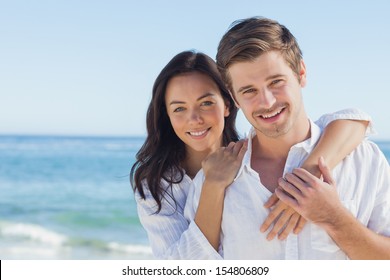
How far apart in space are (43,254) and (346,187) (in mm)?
7893

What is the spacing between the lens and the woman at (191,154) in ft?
8.42

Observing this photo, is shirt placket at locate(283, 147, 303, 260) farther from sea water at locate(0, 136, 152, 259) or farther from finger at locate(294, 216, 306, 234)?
sea water at locate(0, 136, 152, 259)

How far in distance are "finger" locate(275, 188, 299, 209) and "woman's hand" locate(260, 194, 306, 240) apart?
0.04m

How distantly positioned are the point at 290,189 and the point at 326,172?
7.2 inches

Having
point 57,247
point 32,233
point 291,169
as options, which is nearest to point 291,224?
point 291,169

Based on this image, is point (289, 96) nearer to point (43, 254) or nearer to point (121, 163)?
point (43, 254)

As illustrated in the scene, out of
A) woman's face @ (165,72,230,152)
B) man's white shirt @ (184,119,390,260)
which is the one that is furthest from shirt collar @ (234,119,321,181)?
woman's face @ (165,72,230,152)

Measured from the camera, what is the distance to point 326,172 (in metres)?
2.40

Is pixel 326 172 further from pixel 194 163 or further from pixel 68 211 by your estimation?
pixel 68 211

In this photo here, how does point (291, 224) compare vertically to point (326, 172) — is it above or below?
below

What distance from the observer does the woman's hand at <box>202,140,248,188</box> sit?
102 inches

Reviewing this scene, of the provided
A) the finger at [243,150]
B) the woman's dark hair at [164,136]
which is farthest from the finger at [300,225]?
the woman's dark hair at [164,136]

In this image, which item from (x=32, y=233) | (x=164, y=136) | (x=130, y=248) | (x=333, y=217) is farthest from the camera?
(x=32, y=233)

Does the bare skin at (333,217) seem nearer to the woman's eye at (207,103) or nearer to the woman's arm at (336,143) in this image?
the woman's arm at (336,143)
